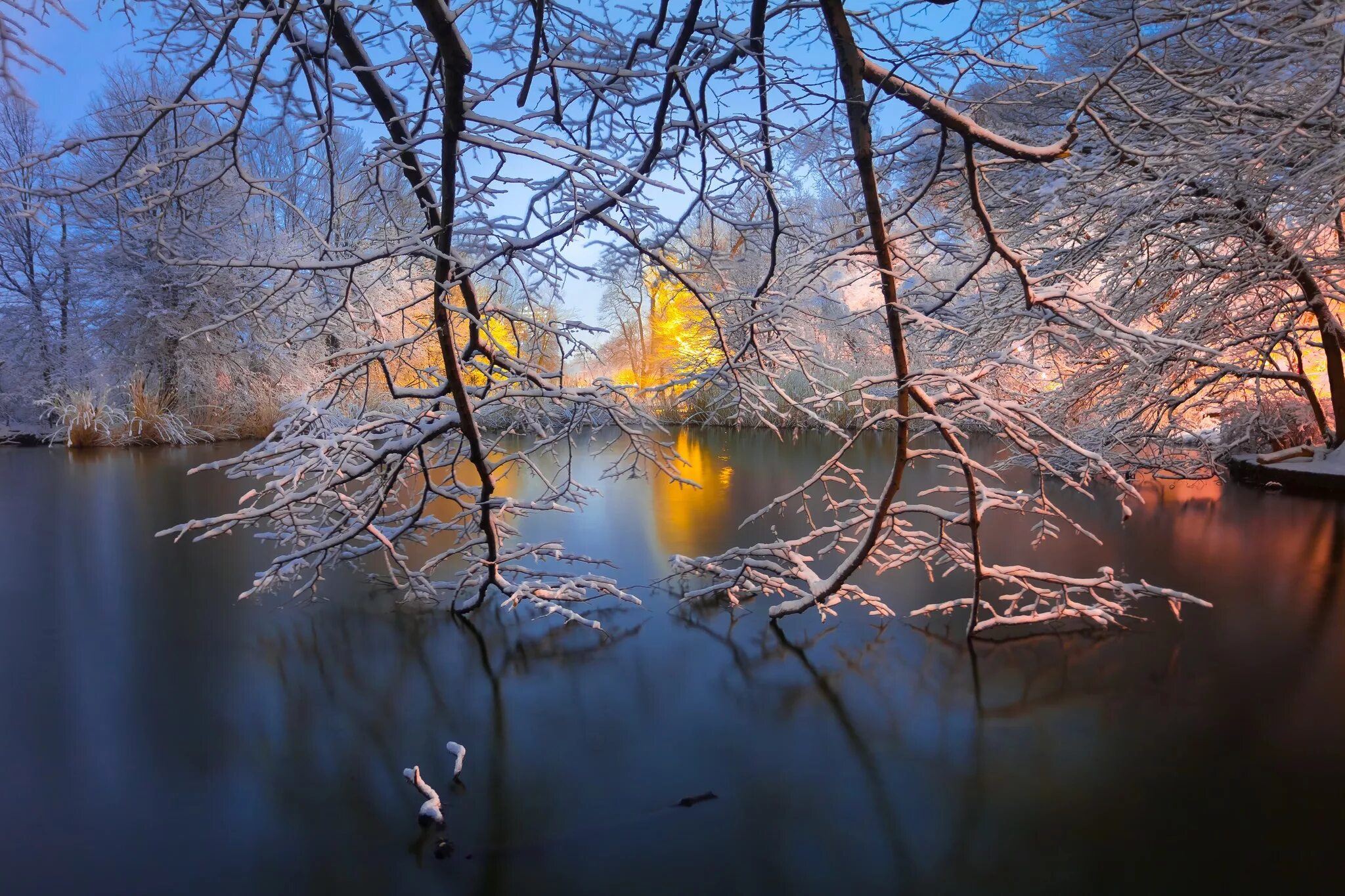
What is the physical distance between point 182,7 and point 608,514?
8.98 ft

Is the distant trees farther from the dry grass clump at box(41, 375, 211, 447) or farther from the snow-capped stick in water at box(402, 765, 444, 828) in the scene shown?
the dry grass clump at box(41, 375, 211, 447)

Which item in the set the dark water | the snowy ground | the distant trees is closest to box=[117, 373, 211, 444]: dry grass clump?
the distant trees

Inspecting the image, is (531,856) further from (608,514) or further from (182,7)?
(608,514)

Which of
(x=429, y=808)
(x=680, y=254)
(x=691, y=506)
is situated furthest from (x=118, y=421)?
(x=429, y=808)

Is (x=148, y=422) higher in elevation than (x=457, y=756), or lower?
higher

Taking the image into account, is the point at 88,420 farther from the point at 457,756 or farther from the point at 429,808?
the point at 429,808

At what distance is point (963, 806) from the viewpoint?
3.83ft

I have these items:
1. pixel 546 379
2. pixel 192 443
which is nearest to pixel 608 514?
pixel 546 379

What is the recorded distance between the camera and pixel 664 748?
1390mm

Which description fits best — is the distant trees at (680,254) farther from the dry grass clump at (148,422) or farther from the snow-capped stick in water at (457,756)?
the dry grass clump at (148,422)

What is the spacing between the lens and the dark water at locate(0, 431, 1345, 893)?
103 cm

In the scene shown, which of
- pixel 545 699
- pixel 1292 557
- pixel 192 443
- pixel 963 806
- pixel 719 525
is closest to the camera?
pixel 963 806

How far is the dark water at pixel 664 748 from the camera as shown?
3.39 feet

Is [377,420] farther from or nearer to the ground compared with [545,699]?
farther from the ground
